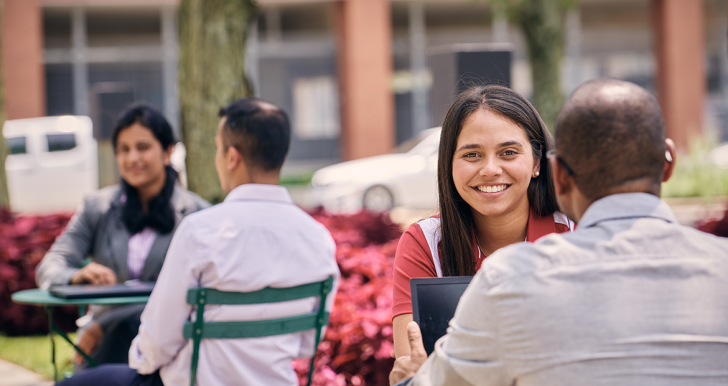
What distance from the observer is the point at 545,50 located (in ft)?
31.3

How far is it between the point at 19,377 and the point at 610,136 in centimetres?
528

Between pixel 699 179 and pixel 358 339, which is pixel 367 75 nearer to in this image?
pixel 699 179

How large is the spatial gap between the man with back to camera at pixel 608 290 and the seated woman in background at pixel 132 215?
2634 mm

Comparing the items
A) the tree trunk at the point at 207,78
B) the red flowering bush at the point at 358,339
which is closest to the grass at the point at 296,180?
the tree trunk at the point at 207,78

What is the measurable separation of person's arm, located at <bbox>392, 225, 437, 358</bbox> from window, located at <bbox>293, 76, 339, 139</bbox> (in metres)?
21.6

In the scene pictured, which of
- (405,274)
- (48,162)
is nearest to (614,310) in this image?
(405,274)

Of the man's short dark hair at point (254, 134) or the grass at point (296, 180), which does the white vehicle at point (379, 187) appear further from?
the man's short dark hair at point (254, 134)

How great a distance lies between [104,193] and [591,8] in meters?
24.9

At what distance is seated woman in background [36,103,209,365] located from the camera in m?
3.81

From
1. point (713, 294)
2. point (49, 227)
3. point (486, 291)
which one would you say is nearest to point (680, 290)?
point (713, 294)

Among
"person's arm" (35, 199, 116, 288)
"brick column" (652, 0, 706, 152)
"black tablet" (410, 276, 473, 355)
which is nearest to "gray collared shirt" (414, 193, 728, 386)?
"black tablet" (410, 276, 473, 355)

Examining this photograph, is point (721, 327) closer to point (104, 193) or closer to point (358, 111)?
point (104, 193)

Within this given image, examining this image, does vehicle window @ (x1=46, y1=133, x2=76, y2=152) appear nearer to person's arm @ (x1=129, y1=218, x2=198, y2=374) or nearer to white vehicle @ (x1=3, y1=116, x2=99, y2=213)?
white vehicle @ (x1=3, y1=116, x2=99, y2=213)

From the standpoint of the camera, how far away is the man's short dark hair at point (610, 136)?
1.45m
